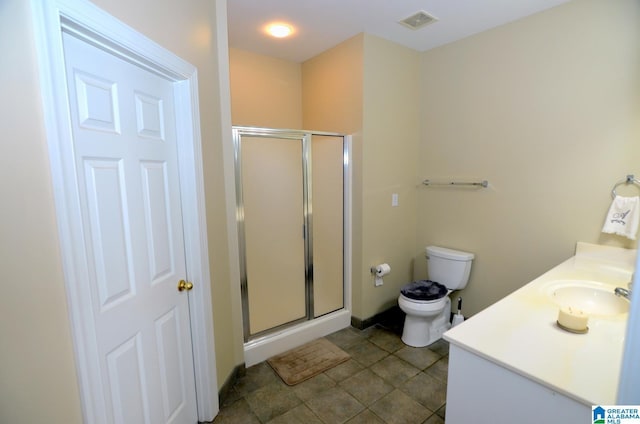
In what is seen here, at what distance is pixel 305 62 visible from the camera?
3.14 metres

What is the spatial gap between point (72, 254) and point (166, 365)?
858mm

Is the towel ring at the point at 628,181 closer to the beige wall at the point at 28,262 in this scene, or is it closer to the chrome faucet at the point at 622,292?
the chrome faucet at the point at 622,292

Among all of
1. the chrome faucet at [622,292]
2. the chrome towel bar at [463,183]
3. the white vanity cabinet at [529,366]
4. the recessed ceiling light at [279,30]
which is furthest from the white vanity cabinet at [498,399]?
the recessed ceiling light at [279,30]

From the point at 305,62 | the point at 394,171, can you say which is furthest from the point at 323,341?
the point at 305,62

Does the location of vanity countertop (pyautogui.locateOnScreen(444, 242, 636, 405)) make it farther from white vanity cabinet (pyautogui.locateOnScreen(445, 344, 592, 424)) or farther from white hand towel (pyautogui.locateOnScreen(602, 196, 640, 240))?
white hand towel (pyautogui.locateOnScreen(602, 196, 640, 240))

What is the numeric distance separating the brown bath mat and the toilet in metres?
0.63

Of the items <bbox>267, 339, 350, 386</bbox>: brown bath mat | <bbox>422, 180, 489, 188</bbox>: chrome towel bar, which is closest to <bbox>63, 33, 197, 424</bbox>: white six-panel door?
<bbox>267, 339, 350, 386</bbox>: brown bath mat

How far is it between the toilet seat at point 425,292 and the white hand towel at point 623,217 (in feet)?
3.83

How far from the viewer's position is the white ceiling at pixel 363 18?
2072mm

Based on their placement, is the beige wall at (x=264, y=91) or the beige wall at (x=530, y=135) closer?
the beige wall at (x=530, y=135)

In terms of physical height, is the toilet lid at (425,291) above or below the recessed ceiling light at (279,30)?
below

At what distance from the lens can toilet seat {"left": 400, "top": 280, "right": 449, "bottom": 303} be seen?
2.47 meters

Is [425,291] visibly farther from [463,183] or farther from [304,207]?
[304,207]

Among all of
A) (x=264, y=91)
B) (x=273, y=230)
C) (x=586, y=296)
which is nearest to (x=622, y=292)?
(x=586, y=296)
